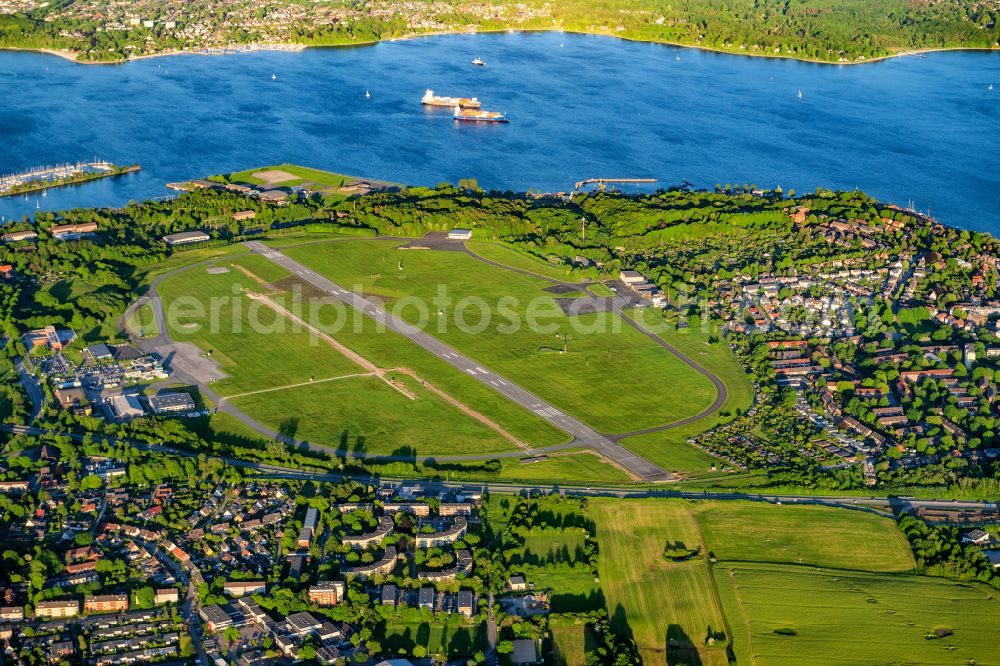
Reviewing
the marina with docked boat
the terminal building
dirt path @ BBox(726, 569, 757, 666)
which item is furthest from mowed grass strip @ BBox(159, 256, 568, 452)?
the marina with docked boat

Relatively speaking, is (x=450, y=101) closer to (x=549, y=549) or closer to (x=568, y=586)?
(x=549, y=549)

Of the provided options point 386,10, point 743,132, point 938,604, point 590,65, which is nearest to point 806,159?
point 743,132

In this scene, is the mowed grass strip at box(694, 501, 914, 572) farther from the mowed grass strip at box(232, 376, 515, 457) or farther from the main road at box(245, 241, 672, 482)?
the mowed grass strip at box(232, 376, 515, 457)

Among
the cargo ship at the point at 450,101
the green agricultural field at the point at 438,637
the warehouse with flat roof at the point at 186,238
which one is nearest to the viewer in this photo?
the green agricultural field at the point at 438,637

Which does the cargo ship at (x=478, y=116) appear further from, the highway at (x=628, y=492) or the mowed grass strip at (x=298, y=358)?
the highway at (x=628, y=492)

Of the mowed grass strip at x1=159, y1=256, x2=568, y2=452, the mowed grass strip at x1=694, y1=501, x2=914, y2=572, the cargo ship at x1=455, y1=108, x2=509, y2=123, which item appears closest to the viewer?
the mowed grass strip at x1=694, y1=501, x2=914, y2=572

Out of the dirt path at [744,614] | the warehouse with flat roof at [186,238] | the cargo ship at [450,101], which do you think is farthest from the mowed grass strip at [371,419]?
the cargo ship at [450,101]

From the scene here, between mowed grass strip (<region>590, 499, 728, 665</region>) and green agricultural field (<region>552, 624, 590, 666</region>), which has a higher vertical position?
mowed grass strip (<region>590, 499, 728, 665</region>)
